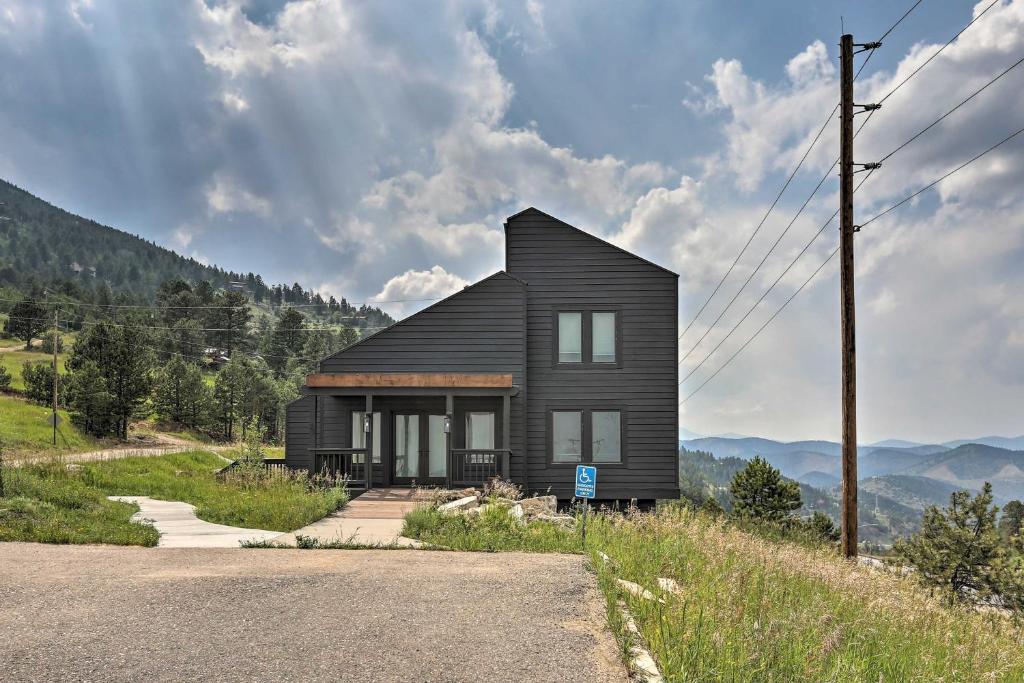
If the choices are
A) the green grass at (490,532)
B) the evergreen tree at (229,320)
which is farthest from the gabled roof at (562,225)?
the evergreen tree at (229,320)

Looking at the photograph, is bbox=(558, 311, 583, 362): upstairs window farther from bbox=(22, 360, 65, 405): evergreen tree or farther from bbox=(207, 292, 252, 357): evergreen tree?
bbox=(207, 292, 252, 357): evergreen tree

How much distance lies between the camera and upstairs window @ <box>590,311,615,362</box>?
19.0 meters

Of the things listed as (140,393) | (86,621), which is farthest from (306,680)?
(140,393)

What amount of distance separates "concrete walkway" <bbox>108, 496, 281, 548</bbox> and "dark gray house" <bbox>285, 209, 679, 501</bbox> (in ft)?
19.2

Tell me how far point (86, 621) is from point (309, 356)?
76400mm

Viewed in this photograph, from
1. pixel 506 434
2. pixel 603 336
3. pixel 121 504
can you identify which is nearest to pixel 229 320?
pixel 603 336

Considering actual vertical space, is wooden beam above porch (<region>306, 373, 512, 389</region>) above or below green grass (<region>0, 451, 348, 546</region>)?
above

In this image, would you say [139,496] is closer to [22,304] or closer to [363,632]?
[363,632]

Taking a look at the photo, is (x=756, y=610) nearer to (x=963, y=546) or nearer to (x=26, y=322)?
(x=963, y=546)

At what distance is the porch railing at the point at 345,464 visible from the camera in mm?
16781

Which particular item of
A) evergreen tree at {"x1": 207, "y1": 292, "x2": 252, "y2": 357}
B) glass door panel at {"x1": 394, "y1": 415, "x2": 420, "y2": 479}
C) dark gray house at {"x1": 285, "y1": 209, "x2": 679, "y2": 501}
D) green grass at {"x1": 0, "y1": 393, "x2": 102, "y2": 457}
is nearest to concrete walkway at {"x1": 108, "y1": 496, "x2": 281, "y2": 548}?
dark gray house at {"x1": 285, "y1": 209, "x2": 679, "y2": 501}

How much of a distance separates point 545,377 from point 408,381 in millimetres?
4039

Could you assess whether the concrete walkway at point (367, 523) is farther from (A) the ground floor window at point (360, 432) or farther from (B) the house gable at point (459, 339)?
(B) the house gable at point (459, 339)

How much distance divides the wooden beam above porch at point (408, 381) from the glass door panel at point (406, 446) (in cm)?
195
